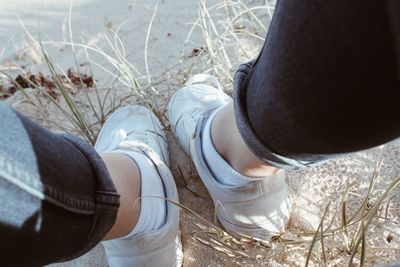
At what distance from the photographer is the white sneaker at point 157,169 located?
37.0 inches

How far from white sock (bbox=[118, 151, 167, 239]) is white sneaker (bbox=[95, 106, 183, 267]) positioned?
12 millimetres

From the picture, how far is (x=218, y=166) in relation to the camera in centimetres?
97

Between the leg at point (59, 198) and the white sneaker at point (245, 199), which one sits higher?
the leg at point (59, 198)

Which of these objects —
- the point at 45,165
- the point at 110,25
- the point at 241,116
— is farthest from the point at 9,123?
the point at 110,25

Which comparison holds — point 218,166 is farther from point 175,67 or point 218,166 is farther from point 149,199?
point 175,67

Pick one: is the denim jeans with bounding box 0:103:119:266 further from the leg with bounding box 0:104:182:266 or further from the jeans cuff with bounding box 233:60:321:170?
the jeans cuff with bounding box 233:60:321:170

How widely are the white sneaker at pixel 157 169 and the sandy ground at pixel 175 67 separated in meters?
0.07

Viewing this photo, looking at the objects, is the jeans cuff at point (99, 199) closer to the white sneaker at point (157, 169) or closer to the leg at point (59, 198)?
the leg at point (59, 198)

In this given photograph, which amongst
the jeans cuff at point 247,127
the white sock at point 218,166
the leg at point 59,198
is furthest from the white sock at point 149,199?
the jeans cuff at point 247,127

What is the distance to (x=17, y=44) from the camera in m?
1.60

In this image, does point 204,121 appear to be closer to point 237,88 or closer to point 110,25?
point 237,88

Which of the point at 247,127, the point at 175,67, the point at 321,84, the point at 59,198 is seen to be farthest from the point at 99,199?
the point at 175,67

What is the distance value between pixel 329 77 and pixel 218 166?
469 mm

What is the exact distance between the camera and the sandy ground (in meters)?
1.05
